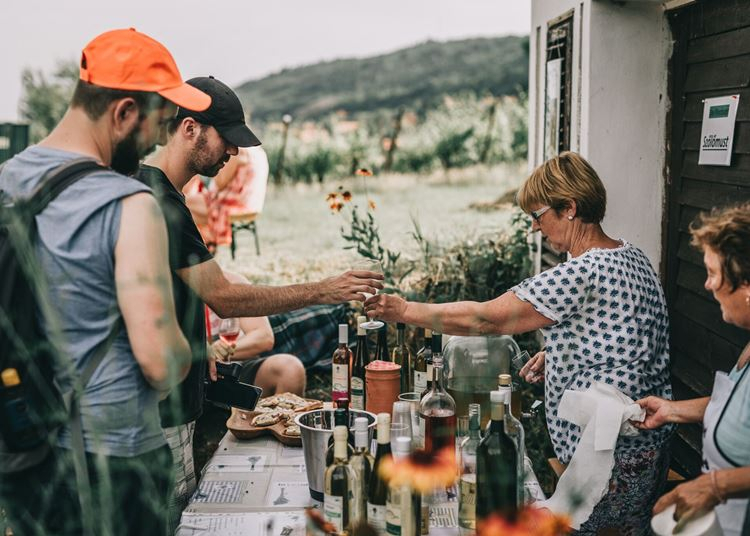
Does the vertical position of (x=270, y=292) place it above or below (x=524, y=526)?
above

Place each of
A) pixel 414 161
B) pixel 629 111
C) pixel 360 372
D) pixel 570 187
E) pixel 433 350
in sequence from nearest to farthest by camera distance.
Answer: pixel 433 350, pixel 570 187, pixel 360 372, pixel 629 111, pixel 414 161

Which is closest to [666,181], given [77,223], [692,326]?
[692,326]

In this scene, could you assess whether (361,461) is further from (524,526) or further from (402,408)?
(524,526)

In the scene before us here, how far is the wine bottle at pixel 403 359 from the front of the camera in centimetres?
293

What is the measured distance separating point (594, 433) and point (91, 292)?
1438 mm

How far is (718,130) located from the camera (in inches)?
124

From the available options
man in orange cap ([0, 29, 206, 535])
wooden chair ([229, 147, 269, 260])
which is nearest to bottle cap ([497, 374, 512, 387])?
man in orange cap ([0, 29, 206, 535])

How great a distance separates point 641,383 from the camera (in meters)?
2.57

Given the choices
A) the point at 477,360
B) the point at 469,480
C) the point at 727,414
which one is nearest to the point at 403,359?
the point at 477,360

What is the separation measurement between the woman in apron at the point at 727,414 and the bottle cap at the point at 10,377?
55.0 inches

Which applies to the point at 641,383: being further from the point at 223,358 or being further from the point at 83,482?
Answer: the point at 223,358

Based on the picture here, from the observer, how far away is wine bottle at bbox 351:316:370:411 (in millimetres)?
2798

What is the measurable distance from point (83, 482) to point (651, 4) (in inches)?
125

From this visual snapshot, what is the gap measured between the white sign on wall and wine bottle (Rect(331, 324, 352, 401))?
1562mm
